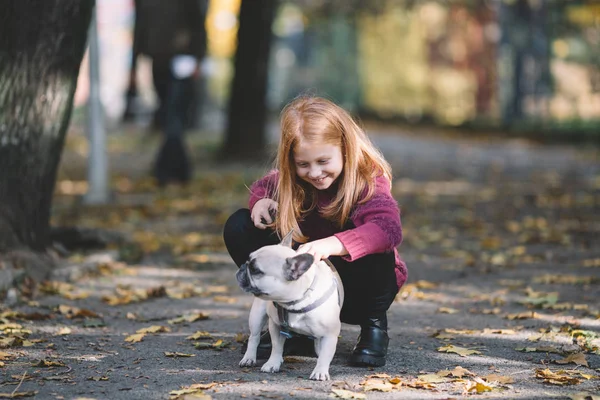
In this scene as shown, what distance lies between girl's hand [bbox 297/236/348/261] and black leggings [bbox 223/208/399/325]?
271 millimetres

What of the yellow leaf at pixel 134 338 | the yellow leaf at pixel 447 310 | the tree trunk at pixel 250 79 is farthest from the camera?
the tree trunk at pixel 250 79

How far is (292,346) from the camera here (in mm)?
4246

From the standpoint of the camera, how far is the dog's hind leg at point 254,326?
155 inches

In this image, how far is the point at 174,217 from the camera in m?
8.86

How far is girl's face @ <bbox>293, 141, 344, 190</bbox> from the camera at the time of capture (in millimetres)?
3898

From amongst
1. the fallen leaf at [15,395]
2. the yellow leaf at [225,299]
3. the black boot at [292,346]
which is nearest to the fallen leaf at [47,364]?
the fallen leaf at [15,395]

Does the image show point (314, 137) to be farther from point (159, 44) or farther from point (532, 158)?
point (532, 158)

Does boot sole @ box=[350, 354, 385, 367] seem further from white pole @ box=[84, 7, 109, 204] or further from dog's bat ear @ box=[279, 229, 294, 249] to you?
white pole @ box=[84, 7, 109, 204]

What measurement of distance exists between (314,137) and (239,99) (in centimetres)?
887

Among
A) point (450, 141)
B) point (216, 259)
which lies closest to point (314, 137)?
point (216, 259)

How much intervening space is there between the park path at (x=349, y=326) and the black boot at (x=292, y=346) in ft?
0.31

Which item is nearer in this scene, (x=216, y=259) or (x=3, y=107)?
(x=3, y=107)

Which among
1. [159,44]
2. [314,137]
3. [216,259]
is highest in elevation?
[159,44]

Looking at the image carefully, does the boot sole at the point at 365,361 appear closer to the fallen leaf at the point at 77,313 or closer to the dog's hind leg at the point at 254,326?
the dog's hind leg at the point at 254,326
